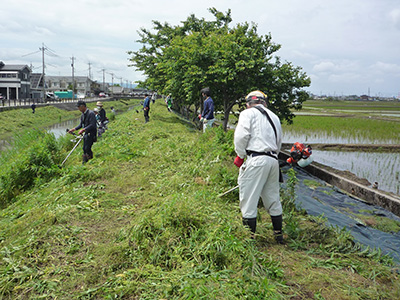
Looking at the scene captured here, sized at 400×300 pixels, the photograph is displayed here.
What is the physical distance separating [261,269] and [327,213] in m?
3.95

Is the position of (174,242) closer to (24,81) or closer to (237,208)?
(237,208)

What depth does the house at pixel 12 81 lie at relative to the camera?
47875mm

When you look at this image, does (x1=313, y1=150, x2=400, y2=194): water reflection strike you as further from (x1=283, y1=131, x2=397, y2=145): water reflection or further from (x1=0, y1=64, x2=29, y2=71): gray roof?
(x1=0, y1=64, x2=29, y2=71): gray roof

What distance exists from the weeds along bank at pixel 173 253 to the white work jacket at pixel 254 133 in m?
1.00

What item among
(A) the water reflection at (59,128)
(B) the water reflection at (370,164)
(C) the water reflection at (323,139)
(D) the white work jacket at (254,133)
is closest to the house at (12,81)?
(A) the water reflection at (59,128)

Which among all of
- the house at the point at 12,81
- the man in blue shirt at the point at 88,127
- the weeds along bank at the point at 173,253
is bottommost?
the weeds along bank at the point at 173,253

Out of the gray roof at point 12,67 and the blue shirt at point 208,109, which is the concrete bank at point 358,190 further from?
the gray roof at point 12,67

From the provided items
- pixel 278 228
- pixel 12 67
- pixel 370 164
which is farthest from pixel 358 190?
pixel 12 67

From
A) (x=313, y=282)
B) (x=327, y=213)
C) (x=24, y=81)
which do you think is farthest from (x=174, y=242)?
(x=24, y=81)

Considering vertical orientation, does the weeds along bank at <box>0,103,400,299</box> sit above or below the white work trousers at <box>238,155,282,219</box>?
below

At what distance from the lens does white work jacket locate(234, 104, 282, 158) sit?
3568 millimetres

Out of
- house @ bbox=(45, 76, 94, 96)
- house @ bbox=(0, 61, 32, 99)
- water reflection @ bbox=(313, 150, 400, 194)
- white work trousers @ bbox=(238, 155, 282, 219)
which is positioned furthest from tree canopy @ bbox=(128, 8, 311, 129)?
house @ bbox=(45, 76, 94, 96)

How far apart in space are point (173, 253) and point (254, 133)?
1693mm

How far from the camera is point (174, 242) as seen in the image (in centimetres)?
322
